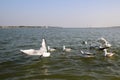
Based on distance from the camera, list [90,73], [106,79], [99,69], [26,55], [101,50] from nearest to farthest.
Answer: [106,79], [90,73], [99,69], [26,55], [101,50]

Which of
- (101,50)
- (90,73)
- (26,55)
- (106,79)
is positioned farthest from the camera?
(101,50)

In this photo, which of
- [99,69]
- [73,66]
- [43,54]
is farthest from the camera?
[43,54]

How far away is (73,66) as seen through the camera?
853 inches

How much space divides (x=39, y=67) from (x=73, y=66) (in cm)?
329

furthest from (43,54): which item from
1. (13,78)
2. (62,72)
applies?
(13,78)

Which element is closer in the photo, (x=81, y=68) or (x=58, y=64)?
(x=81, y=68)

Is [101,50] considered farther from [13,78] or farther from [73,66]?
[13,78]

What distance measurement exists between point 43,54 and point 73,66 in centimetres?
504

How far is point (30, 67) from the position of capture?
2131 cm

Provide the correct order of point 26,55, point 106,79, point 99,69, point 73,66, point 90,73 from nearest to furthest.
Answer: point 106,79 → point 90,73 → point 99,69 → point 73,66 → point 26,55

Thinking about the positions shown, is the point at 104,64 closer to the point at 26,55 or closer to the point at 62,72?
the point at 62,72

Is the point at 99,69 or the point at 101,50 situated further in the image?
the point at 101,50

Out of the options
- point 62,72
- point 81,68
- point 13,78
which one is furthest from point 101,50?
point 13,78

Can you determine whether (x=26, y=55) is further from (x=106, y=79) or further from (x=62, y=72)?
(x=106, y=79)
